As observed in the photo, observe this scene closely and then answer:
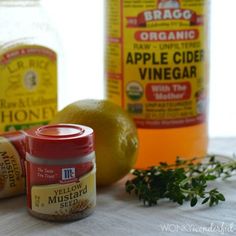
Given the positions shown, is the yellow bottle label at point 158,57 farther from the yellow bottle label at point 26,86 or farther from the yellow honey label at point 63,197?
the yellow honey label at point 63,197

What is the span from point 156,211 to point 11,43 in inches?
14.9

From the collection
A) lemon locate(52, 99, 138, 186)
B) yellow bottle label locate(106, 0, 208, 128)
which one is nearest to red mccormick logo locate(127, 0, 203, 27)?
yellow bottle label locate(106, 0, 208, 128)

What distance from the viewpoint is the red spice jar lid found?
78cm

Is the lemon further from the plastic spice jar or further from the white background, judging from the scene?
the white background

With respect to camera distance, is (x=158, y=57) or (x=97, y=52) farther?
(x=97, y=52)

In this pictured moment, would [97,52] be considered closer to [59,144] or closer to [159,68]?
[159,68]

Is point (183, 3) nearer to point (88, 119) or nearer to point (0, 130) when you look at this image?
point (88, 119)

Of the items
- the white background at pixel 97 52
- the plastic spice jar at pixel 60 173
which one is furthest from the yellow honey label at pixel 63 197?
the white background at pixel 97 52

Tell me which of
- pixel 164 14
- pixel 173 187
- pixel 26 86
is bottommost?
pixel 173 187

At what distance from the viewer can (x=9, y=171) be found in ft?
2.84

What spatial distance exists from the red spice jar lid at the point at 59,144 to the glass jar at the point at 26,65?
0.80 feet

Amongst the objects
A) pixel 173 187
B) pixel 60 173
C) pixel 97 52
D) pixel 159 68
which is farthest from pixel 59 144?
pixel 97 52

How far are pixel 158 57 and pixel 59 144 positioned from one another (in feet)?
0.98

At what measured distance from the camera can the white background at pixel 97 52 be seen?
4.32 feet
